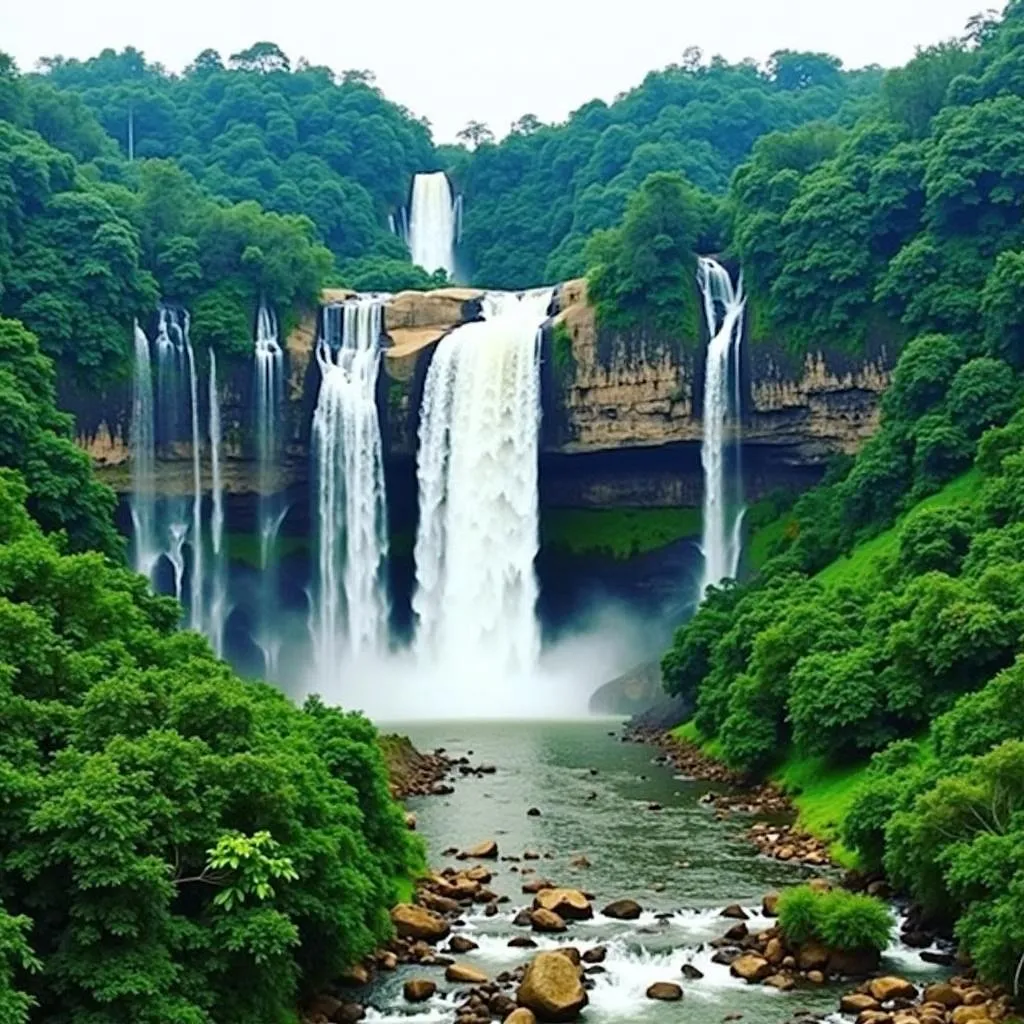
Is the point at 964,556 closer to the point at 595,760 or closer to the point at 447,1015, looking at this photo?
the point at 595,760

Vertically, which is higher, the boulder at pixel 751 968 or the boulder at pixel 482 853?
the boulder at pixel 751 968

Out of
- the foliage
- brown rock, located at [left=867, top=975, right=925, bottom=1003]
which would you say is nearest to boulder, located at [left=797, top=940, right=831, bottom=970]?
the foliage

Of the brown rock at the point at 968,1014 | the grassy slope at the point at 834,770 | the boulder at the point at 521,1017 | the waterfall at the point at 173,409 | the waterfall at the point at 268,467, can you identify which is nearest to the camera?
the brown rock at the point at 968,1014

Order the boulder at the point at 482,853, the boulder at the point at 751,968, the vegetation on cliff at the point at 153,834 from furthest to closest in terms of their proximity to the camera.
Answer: the boulder at the point at 482,853, the boulder at the point at 751,968, the vegetation on cliff at the point at 153,834

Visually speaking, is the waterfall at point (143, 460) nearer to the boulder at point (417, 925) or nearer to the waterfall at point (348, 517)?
the waterfall at point (348, 517)

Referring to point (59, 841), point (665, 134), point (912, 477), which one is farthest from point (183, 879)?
point (665, 134)

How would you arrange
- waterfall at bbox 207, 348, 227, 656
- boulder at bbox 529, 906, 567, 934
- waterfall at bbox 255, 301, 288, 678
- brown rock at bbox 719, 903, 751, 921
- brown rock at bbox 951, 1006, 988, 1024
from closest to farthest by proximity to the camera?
brown rock at bbox 951, 1006, 988, 1024 → boulder at bbox 529, 906, 567, 934 → brown rock at bbox 719, 903, 751, 921 → waterfall at bbox 207, 348, 227, 656 → waterfall at bbox 255, 301, 288, 678

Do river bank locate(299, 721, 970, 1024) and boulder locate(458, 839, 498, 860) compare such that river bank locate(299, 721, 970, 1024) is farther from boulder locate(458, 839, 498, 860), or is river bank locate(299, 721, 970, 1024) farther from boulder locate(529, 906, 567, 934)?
boulder locate(529, 906, 567, 934)

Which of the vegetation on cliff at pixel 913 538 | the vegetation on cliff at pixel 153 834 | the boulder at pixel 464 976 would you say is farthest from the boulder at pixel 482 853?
the boulder at pixel 464 976
